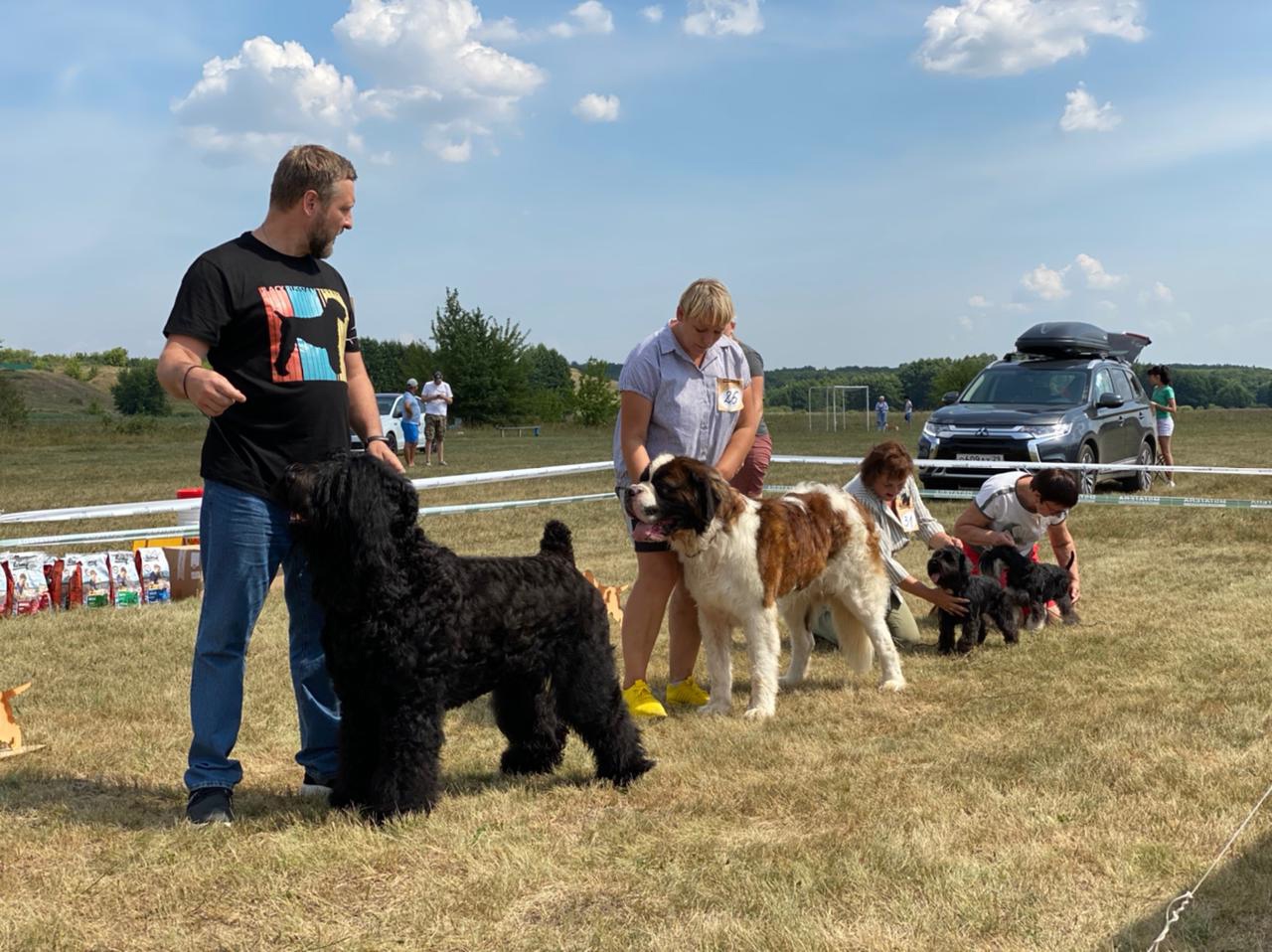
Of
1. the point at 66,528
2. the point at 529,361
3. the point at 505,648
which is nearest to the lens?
the point at 505,648

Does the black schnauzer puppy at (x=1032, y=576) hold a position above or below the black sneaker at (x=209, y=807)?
above

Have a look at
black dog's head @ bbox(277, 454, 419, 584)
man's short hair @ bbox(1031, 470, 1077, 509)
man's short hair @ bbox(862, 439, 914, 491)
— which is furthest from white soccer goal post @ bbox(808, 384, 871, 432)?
black dog's head @ bbox(277, 454, 419, 584)

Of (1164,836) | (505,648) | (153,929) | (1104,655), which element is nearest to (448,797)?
(505,648)

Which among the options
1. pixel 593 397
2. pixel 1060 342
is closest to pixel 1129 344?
pixel 1060 342

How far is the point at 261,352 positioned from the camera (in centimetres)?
398

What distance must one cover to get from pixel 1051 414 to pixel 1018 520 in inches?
280

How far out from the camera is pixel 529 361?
57.8 meters

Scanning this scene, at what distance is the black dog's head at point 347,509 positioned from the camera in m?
3.75

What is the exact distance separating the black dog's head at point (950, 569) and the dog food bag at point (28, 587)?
20.6 ft

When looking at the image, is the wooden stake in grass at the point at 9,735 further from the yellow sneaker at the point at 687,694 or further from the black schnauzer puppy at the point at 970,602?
the black schnauzer puppy at the point at 970,602

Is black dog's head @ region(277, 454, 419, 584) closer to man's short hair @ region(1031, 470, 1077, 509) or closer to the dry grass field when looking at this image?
the dry grass field

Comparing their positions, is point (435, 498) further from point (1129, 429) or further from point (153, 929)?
point (153, 929)

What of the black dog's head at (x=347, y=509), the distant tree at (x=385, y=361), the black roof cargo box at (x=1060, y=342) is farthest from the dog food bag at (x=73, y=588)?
the distant tree at (x=385, y=361)

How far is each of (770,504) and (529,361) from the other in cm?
5292
